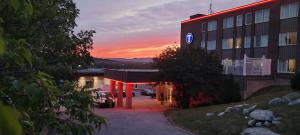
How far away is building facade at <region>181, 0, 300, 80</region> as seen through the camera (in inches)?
1827

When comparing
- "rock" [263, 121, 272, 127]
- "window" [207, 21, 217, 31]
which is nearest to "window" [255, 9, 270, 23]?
"window" [207, 21, 217, 31]

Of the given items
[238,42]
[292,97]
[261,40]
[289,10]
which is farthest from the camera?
[238,42]

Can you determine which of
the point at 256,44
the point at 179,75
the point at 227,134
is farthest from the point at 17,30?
the point at 256,44

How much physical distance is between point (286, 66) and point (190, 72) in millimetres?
11314

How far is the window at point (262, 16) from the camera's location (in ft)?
165

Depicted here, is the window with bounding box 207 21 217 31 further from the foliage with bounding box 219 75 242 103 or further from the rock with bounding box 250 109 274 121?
the rock with bounding box 250 109 274 121

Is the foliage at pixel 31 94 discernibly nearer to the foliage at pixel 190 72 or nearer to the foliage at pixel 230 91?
the foliage at pixel 190 72

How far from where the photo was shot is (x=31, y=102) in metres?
3.54

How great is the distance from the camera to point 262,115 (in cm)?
2570

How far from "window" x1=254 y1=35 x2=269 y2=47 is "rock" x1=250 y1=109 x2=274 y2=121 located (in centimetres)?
2538

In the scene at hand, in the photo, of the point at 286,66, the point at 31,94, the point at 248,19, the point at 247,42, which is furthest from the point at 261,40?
the point at 31,94

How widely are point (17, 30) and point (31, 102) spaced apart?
31.3 feet

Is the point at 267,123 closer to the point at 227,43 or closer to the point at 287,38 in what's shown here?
the point at 287,38

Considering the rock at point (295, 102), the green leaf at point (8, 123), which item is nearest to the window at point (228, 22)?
the rock at point (295, 102)
